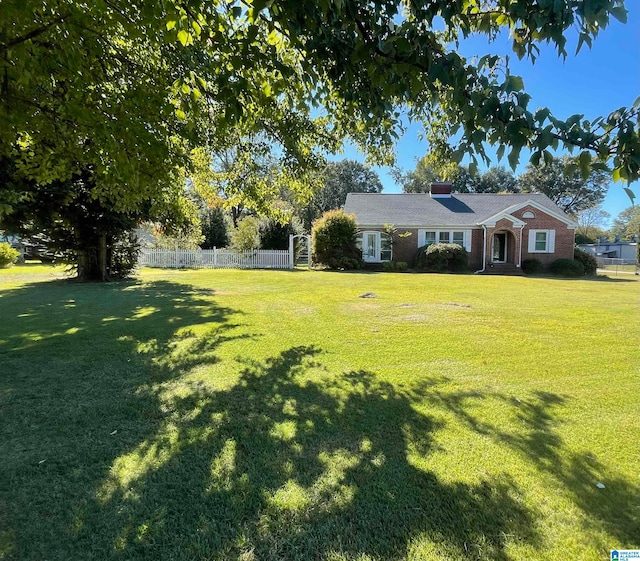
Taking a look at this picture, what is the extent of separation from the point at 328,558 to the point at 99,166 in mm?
6031

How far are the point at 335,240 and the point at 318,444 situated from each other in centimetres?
1897

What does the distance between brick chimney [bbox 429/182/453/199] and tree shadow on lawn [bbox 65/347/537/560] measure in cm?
2604

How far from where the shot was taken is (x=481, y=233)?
76.5ft

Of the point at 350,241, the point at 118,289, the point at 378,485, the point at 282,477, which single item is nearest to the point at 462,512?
the point at 378,485

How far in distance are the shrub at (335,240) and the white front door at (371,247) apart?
1.76 meters

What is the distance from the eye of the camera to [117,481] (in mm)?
2373

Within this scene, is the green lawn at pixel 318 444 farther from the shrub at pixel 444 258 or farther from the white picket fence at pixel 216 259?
the white picket fence at pixel 216 259

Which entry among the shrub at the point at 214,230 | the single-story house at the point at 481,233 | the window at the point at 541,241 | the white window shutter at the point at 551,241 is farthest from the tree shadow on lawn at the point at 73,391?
the white window shutter at the point at 551,241

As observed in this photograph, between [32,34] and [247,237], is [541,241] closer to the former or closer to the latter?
[247,237]

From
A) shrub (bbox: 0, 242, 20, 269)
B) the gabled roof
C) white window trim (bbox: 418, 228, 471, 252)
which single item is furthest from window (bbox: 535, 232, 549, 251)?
shrub (bbox: 0, 242, 20, 269)

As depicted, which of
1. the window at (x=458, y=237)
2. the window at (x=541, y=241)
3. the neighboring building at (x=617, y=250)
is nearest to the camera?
the window at (x=541, y=241)

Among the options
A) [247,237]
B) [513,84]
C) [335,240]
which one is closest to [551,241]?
[335,240]

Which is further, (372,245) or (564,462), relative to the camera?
(372,245)

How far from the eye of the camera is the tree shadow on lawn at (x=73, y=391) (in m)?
2.17
